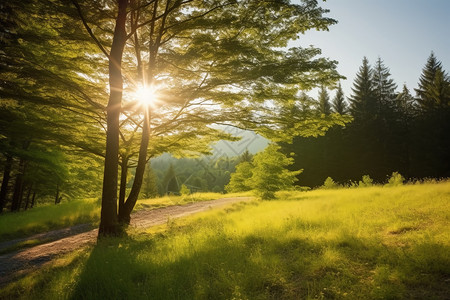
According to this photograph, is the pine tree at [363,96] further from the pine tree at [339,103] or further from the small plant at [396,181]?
the small plant at [396,181]

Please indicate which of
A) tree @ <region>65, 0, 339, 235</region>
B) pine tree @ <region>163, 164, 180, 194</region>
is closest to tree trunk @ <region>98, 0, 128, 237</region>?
tree @ <region>65, 0, 339, 235</region>

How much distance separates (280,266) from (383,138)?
40.4m

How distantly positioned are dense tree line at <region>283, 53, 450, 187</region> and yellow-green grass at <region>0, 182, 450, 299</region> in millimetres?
33718

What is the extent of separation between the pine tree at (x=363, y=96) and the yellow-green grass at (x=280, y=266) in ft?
124

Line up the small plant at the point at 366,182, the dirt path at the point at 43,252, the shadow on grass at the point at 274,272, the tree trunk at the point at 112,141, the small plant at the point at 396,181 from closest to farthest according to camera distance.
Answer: the shadow on grass at the point at 274,272 < the dirt path at the point at 43,252 < the tree trunk at the point at 112,141 < the small plant at the point at 396,181 < the small plant at the point at 366,182

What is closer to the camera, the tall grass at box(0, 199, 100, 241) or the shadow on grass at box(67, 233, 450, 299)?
the shadow on grass at box(67, 233, 450, 299)

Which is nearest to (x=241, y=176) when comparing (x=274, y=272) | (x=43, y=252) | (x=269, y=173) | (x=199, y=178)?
(x=269, y=173)

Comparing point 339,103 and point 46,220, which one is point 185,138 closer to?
point 46,220

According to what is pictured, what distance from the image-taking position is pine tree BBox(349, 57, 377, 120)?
39969mm

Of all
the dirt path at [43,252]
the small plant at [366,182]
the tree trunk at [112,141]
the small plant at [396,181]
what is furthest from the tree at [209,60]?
the small plant at [366,182]

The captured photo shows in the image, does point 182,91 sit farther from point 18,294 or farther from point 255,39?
point 18,294

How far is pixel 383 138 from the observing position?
3728 cm

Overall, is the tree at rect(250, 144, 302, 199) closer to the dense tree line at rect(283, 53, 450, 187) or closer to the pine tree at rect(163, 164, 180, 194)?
the dense tree line at rect(283, 53, 450, 187)

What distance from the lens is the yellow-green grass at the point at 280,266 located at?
3627 mm
